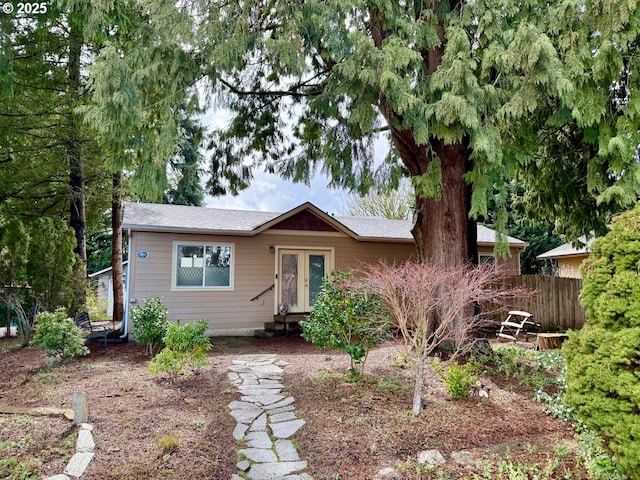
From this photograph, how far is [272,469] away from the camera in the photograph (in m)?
3.23

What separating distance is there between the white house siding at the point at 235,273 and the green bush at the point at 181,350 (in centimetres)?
404

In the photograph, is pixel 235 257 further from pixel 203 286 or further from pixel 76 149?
pixel 76 149

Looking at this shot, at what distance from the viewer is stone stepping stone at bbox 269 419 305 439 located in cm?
391

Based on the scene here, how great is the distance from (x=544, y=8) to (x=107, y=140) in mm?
5874

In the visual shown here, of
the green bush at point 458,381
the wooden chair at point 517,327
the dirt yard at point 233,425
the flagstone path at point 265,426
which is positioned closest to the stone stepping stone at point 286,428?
the flagstone path at point 265,426

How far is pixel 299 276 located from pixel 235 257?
179 centimetres

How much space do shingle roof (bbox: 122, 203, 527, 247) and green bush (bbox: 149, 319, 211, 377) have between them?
4.26 meters

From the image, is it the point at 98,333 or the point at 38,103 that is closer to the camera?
the point at 98,333

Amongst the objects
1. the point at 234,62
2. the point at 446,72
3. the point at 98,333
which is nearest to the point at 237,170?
the point at 234,62

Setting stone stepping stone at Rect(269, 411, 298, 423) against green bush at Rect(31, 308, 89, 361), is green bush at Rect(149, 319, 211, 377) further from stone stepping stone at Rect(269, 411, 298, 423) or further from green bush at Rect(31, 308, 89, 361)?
green bush at Rect(31, 308, 89, 361)

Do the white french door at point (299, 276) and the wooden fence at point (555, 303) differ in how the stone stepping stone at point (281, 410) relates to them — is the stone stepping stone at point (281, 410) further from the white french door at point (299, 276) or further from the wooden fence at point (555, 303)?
the wooden fence at point (555, 303)

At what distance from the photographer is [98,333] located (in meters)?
7.97

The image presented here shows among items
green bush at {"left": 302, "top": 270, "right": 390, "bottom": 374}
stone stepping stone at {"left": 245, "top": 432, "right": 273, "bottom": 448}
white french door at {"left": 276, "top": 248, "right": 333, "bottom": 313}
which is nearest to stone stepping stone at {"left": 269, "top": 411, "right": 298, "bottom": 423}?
stone stepping stone at {"left": 245, "top": 432, "right": 273, "bottom": 448}

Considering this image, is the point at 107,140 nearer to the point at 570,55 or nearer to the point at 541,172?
the point at 570,55
